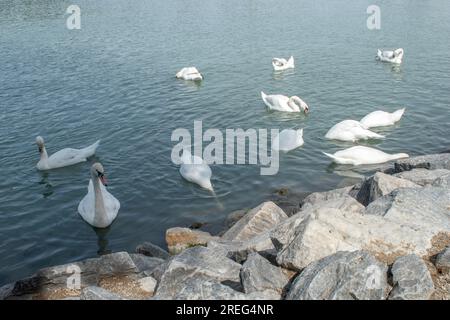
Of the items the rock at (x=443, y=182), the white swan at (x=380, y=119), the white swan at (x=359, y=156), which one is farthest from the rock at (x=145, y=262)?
the white swan at (x=380, y=119)

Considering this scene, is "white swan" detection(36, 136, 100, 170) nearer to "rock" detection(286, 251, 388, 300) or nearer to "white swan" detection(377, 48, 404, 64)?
"rock" detection(286, 251, 388, 300)

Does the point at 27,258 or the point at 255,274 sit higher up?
the point at 255,274

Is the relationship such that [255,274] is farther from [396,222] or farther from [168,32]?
[168,32]

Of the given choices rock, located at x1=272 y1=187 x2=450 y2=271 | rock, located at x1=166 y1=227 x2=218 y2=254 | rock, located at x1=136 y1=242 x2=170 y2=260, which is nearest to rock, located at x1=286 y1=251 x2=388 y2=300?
rock, located at x1=272 y1=187 x2=450 y2=271

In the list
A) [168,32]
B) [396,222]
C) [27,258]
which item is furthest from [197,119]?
[168,32]

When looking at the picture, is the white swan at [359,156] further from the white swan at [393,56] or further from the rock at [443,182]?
the white swan at [393,56]

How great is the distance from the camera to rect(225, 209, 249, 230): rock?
13.3 meters

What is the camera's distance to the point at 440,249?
7.20 meters

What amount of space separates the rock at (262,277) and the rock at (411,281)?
1.49 m

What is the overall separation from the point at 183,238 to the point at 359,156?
7.31 metres

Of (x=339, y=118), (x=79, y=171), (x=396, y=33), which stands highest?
(x=396, y=33)

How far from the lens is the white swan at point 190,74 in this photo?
83.8 ft
